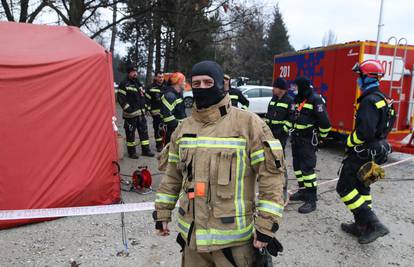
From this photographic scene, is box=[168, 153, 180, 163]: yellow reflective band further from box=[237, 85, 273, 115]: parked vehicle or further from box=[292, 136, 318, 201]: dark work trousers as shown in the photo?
box=[237, 85, 273, 115]: parked vehicle

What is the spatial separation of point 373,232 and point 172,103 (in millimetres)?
3641

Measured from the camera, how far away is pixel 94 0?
46.2ft

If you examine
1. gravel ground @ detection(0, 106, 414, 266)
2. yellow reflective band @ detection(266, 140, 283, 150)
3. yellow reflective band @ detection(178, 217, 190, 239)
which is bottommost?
gravel ground @ detection(0, 106, 414, 266)

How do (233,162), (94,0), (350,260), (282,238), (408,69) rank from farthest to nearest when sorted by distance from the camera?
(94,0), (408,69), (282,238), (350,260), (233,162)

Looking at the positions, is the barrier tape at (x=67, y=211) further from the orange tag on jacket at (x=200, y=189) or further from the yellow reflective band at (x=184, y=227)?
the orange tag on jacket at (x=200, y=189)

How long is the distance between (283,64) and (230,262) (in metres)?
10.3

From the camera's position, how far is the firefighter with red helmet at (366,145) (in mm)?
3773

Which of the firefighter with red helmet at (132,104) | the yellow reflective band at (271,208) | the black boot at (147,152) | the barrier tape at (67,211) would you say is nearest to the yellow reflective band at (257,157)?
the yellow reflective band at (271,208)

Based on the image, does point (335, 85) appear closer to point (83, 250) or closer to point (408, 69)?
point (408, 69)

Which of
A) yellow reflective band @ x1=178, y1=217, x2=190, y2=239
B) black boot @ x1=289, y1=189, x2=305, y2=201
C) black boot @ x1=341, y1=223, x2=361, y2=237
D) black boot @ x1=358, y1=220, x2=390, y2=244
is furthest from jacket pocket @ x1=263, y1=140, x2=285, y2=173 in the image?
black boot @ x1=289, y1=189, x2=305, y2=201

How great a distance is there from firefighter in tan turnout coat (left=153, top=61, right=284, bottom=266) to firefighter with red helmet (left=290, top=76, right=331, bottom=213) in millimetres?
3042

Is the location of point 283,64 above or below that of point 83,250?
above

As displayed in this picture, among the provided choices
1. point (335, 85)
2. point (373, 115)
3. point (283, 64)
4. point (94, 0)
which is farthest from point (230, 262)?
point (94, 0)

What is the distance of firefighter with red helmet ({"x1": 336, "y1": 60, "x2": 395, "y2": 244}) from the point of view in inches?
149
